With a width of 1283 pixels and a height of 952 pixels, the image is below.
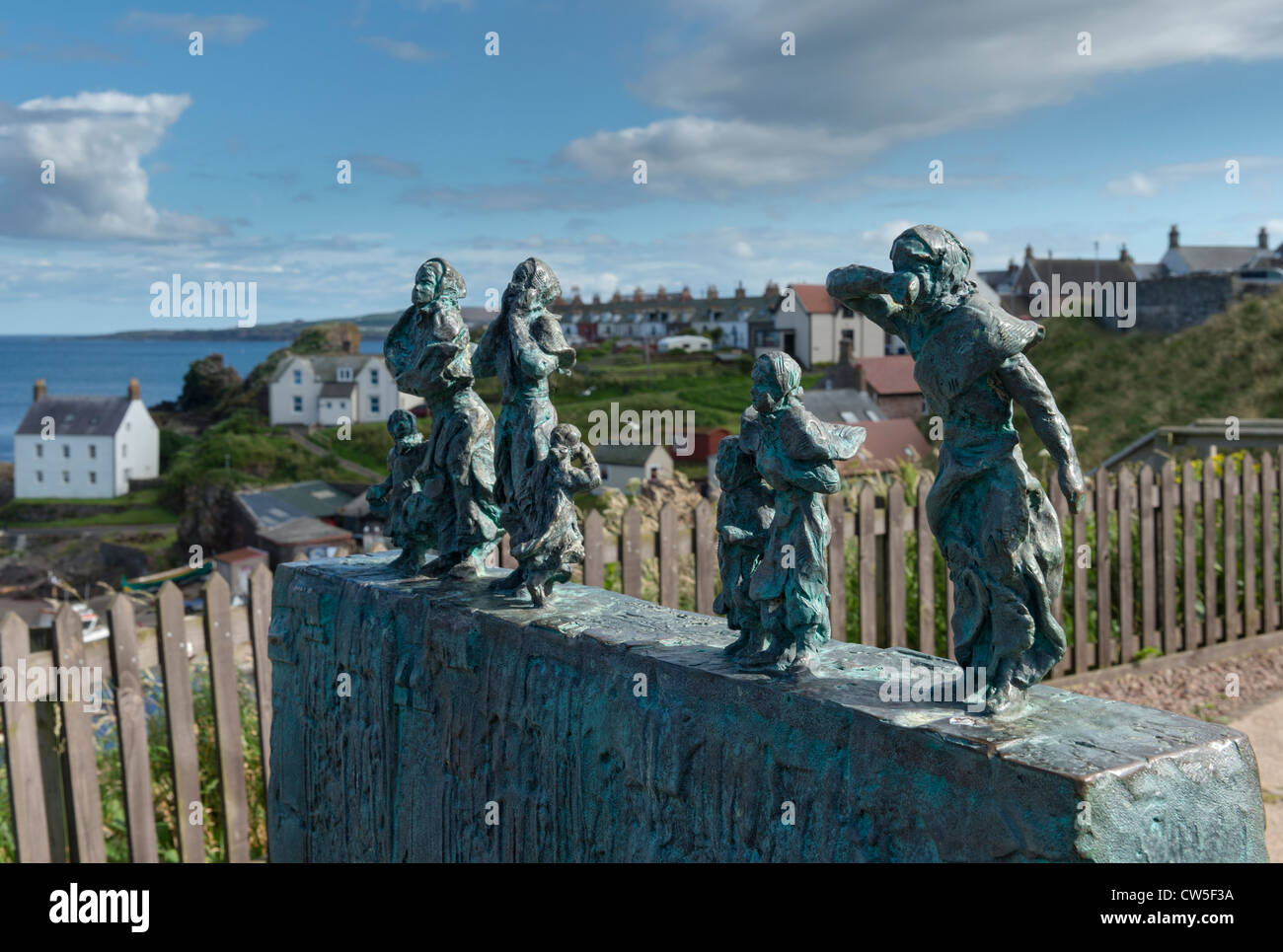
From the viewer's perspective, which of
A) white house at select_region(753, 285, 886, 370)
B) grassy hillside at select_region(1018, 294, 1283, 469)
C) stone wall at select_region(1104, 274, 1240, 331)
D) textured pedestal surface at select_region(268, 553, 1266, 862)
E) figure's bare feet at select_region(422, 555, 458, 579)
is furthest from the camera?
white house at select_region(753, 285, 886, 370)

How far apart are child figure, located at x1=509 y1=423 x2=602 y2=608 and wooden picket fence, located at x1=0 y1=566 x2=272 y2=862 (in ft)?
7.21

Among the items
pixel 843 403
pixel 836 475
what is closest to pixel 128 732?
pixel 836 475

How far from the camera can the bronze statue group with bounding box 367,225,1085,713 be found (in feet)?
7.57

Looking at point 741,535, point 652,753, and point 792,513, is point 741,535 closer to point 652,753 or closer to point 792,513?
point 792,513

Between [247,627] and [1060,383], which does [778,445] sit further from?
[1060,383]

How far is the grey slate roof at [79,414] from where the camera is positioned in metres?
53.6

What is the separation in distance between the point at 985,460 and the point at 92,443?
5853 cm

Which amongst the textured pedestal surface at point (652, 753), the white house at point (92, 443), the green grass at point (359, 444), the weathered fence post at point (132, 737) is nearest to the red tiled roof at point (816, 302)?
the green grass at point (359, 444)

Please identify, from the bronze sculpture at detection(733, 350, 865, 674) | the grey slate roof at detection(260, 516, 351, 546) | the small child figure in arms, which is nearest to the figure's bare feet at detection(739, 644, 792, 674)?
the bronze sculpture at detection(733, 350, 865, 674)

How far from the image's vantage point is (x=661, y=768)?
279 centimetres

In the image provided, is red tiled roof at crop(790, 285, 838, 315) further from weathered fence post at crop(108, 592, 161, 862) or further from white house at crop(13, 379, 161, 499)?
white house at crop(13, 379, 161, 499)

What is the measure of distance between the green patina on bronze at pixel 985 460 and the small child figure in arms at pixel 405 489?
1.97m

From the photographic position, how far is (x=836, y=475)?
2607mm

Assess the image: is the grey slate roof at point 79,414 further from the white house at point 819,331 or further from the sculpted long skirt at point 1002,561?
the sculpted long skirt at point 1002,561
